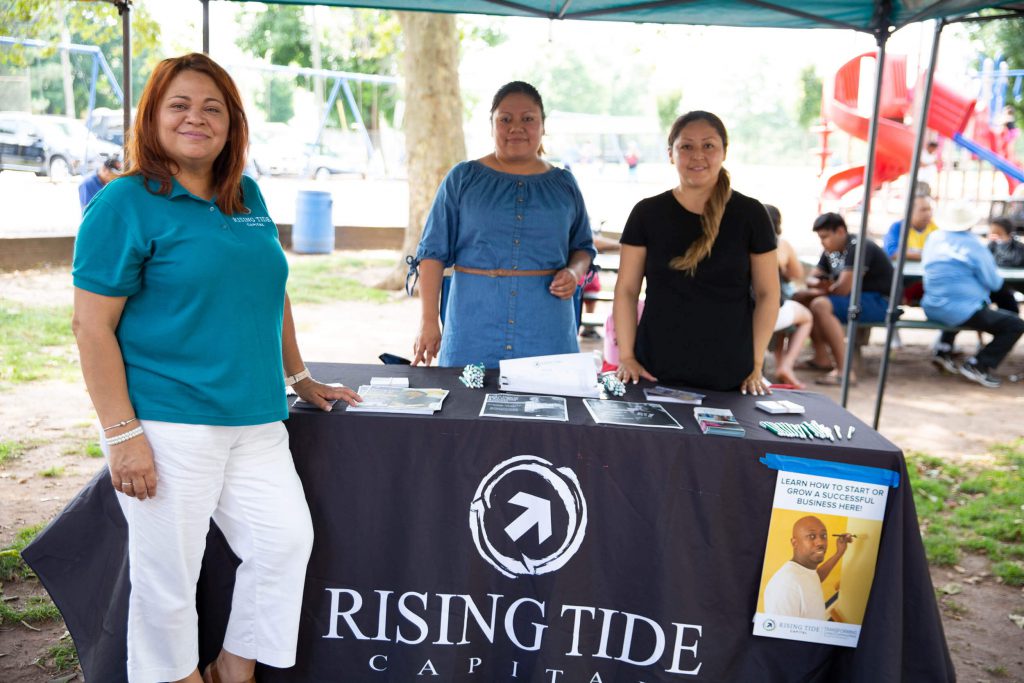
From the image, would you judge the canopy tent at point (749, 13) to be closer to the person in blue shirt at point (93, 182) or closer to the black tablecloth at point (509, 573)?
the black tablecloth at point (509, 573)

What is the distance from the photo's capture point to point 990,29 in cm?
2625

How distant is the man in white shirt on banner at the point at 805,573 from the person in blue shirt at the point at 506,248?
1.02 meters

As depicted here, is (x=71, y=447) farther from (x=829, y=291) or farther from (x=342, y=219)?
(x=342, y=219)

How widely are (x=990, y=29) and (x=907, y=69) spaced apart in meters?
13.2

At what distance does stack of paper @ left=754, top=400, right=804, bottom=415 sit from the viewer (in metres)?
2.42

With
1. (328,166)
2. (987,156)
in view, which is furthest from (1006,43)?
(328,166)

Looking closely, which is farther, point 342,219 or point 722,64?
point 722,64

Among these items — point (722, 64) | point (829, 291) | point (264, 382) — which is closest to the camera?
point (264, 382)

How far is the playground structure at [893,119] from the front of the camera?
570 inches

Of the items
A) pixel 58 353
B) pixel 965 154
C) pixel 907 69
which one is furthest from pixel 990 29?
pixel 58 353

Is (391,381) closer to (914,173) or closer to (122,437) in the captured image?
(122,437)

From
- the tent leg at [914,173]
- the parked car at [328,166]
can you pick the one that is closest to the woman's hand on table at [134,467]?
the tent leg at [914,173]

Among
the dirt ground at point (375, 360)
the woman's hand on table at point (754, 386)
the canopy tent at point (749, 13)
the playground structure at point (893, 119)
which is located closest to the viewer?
the woman's hand on table at point (754, 386)

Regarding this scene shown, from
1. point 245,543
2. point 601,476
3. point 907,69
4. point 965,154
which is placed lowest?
point 245,543
